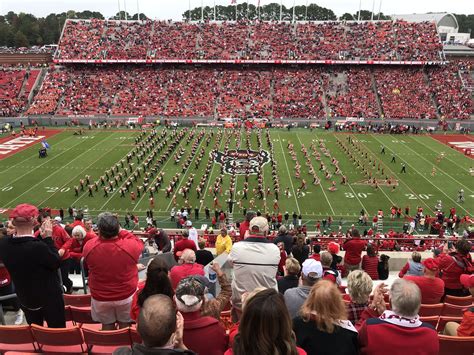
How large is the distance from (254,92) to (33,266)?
1787 inches

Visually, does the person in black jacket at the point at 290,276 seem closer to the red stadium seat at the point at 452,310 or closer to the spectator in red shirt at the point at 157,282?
the spectator in red shirt at the point at 157,282

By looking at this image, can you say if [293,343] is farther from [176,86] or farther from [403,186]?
[176,86]

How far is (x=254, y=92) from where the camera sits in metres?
48.0

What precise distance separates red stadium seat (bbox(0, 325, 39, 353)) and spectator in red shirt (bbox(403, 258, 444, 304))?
418cm

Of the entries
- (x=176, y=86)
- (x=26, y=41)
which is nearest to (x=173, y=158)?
(x=176, y=86)

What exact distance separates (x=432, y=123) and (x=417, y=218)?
24600mm

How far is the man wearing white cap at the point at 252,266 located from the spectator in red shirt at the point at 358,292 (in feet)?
2.67

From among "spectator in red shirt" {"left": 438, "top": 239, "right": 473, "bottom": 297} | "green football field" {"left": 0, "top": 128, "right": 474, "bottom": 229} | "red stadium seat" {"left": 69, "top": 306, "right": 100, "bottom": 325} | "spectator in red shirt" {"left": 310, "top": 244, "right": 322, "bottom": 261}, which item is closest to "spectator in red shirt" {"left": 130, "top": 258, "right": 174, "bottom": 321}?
"red stadium seat" {"left": 69, "top": 306, "right": 100, "bottom": 325}

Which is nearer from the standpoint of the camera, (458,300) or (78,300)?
(78,300)

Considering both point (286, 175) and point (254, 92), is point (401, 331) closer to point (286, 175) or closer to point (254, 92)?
point (286, 175)

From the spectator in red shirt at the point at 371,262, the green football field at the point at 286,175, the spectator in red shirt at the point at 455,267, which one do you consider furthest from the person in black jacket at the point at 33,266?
the green football field at the point at 286,175

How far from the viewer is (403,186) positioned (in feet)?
81.9

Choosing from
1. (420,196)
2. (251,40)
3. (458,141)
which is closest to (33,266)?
(420,196)

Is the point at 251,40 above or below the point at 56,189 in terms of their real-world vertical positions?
above
